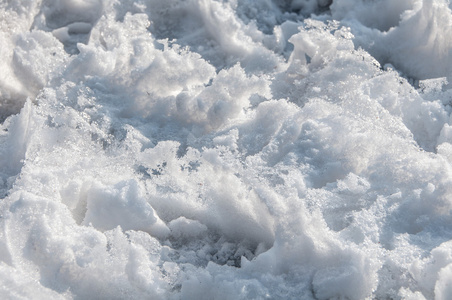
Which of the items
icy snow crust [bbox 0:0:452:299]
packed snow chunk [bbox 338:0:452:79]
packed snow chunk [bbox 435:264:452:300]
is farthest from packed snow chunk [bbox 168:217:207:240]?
packed snow chunk [bbox 338:0:452:79]

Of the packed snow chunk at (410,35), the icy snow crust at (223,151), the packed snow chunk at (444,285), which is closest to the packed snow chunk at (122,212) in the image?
the icy snow crust at (223,151)

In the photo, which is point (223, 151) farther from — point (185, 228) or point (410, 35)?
point (410, 35)

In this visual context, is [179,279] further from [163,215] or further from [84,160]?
[84,160]

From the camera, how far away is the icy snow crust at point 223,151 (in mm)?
1571

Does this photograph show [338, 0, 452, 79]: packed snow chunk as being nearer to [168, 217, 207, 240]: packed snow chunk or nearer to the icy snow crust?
the icy snow crust

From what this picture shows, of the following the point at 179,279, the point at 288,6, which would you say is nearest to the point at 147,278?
the point at 179,279

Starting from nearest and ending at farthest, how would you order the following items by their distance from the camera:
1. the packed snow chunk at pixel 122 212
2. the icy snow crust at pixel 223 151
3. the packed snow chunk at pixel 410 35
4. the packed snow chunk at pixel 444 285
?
the packed snow chunk at pixel 444 285 → the icy snow crust at pixel 223 151 → the packed snow chunk at pixel 122 212 → the packed snow chunk at pixel 410 35

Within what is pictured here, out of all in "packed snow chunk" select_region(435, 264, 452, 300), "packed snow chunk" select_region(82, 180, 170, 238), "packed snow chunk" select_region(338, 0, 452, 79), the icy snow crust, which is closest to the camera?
"packed snow chunk" select_region(435, 264, 452, 300)

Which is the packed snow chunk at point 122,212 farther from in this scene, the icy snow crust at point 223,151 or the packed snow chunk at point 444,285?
the packed snow chunk at point 444,285

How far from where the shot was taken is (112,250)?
1.62 meters

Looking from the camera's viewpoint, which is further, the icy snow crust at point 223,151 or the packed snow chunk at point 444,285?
the icy snow crust at point 223,151

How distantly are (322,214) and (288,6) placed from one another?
5.36 ft

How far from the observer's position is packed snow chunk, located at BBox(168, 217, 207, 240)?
1800 mm

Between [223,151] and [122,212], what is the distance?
452 mm
